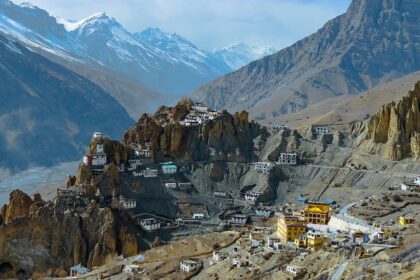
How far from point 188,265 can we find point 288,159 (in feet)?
157

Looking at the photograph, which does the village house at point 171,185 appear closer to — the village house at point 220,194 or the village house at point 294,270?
the village house at point 220,194

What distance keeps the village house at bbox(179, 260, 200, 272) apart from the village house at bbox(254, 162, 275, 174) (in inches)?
1647

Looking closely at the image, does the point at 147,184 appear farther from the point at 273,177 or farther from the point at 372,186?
the point at 372,186

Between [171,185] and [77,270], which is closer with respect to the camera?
[77,270]

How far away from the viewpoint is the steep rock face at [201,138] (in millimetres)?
132125

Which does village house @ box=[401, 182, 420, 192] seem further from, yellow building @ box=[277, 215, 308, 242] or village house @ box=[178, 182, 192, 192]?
village house @ box=[178, 182, 192, 192]

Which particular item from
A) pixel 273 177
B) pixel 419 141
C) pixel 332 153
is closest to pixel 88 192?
pixel 273 177

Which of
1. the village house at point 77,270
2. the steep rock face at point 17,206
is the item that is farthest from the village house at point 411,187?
the steep rock face at point 17,206

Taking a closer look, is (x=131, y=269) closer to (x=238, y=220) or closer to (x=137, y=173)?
(x=238, y=220)

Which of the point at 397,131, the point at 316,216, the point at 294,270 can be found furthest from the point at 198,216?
the point at 294,270

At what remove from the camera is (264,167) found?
422 feet

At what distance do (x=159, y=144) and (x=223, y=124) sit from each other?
12.4m

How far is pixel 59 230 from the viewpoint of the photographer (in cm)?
10725

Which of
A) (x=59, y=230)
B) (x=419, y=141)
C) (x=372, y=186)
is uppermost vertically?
(x=419, y=141)
